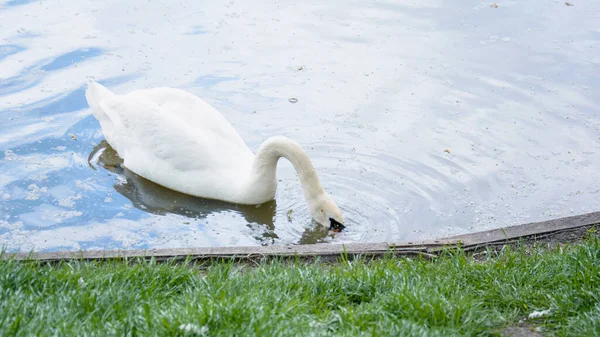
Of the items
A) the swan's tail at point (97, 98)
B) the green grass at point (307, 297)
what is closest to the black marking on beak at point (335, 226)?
the green grass at point (307, 297)

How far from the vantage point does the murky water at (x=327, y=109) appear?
284 inches

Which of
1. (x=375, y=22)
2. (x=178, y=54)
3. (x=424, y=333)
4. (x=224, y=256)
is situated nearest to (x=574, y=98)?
(x=375, y=22)

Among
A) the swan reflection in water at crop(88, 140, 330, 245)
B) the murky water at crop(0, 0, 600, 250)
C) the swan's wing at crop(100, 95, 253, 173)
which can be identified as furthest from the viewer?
the swan's wing at crop(100, 95, 253, 173)

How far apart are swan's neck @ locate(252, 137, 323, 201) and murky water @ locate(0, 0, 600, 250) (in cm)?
32

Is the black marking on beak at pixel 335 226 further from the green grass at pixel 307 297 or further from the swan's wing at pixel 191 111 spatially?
the green grass at pixel 307 297

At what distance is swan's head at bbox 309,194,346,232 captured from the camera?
271 inches

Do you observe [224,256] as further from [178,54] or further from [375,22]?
[375,22]

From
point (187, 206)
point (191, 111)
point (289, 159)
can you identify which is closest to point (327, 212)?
point (289, 159)

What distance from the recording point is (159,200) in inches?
300

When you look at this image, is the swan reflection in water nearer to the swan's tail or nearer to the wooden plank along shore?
the swan's tail

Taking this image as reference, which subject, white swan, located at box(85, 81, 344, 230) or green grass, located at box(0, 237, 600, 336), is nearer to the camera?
green grass, located at box(0, 237, 600, 336)

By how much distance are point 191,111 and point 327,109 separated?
68.1 inches

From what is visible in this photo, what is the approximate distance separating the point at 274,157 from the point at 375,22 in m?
4.76

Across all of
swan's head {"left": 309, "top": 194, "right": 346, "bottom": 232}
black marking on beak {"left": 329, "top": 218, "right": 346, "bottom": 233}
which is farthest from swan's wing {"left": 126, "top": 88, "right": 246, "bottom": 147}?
black marking on beak {"left": 329, "top": 218, "right": 346, "bottom": 233}
